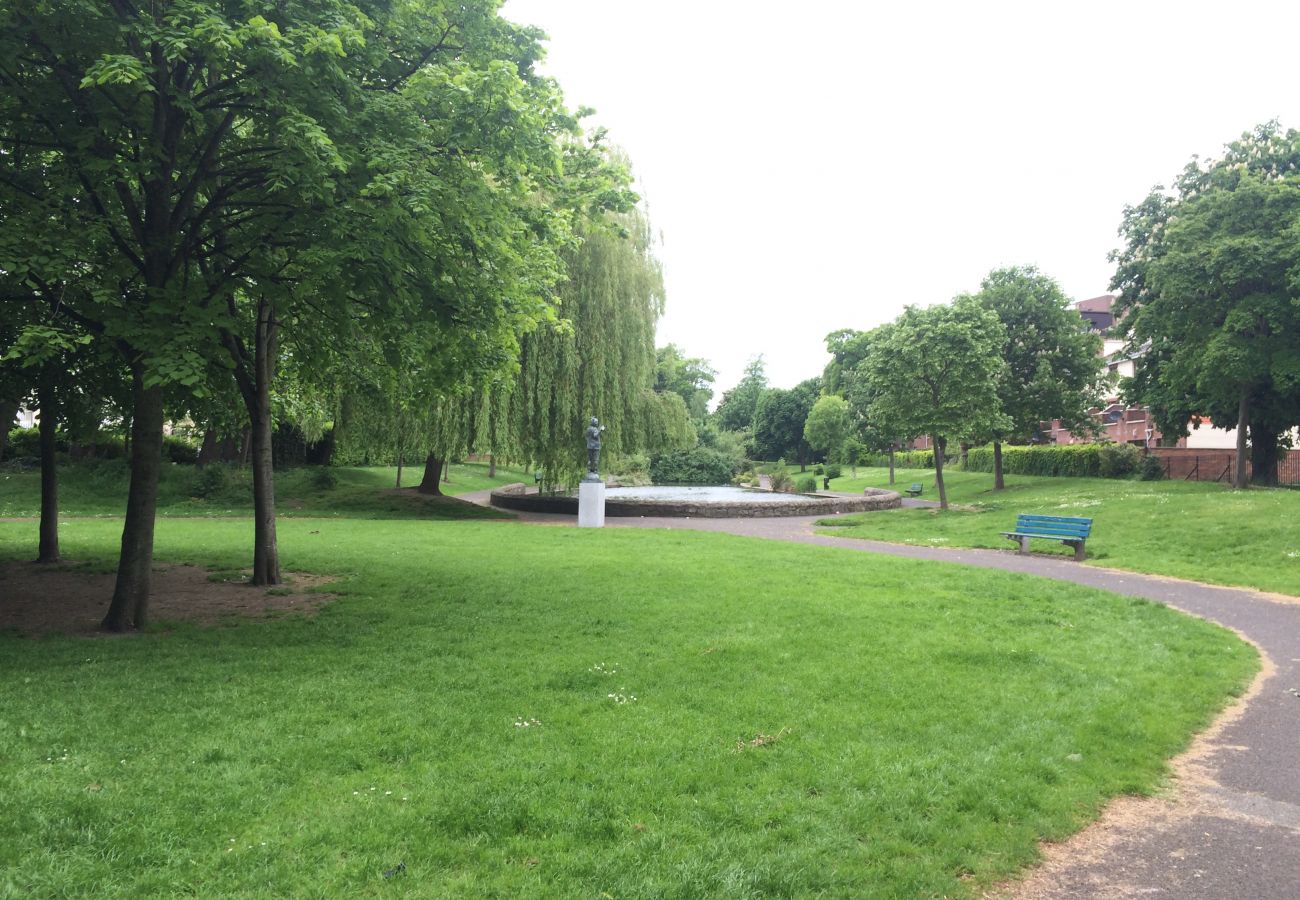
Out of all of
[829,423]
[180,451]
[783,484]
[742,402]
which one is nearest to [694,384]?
[742,402]

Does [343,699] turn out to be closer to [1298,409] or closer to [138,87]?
[138,87]

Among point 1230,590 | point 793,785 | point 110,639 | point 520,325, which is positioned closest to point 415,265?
point 520,325

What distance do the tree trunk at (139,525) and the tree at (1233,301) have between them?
86.7 feet

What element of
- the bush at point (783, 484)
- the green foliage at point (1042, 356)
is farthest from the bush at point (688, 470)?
the green foliage at point (1042, 356)

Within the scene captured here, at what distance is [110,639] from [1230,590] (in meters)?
14.4

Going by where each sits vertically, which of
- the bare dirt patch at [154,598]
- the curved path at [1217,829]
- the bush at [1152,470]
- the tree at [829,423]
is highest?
the tree at [829,423]

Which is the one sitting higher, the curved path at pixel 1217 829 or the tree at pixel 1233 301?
the tree at pixel 1233 301

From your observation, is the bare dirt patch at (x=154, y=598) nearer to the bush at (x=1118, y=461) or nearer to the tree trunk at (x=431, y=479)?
the tree trunk at (x=431, y=479)

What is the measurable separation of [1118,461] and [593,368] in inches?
1008

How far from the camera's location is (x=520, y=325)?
934 cm

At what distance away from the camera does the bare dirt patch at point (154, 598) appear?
26.8 feet

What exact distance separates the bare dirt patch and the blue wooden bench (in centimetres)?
1315

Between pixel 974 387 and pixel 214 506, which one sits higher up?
pixel 974 387

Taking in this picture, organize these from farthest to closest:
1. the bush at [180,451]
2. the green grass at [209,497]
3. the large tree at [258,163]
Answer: the bush at [180,451] < the green grass at [209,497] < the large tree at [258,163]
